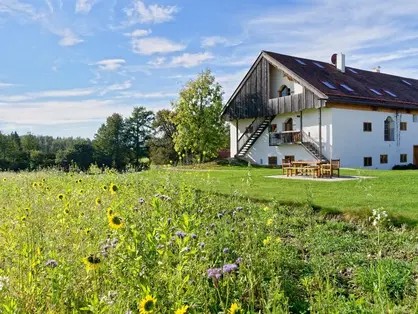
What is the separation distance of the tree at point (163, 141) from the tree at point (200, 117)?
12.7 meters

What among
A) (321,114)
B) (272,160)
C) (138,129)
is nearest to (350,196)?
(321,114)

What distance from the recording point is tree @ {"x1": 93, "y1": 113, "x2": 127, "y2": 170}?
57.6 m

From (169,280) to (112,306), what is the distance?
0.47 m

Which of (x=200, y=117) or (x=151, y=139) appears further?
(x=151, y=139)

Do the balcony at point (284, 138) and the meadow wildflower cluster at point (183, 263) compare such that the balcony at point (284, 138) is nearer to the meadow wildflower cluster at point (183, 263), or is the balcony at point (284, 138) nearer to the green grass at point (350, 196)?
the green grass at point (350, 196)

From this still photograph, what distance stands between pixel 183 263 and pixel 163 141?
45504mm

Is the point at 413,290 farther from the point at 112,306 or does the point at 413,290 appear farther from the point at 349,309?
the point at 112,306

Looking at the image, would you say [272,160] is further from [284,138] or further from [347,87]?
[347,87]

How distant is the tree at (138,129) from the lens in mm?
59031

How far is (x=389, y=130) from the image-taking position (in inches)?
939

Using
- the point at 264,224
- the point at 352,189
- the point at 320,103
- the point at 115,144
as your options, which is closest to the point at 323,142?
the point at 320,103

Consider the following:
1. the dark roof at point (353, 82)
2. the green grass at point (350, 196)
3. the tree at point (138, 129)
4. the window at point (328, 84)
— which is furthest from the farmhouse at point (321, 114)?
the tree at point (138, 129)

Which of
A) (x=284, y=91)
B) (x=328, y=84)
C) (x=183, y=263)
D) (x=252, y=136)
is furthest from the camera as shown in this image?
(x=252, y=136)

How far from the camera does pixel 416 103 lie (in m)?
24.8
